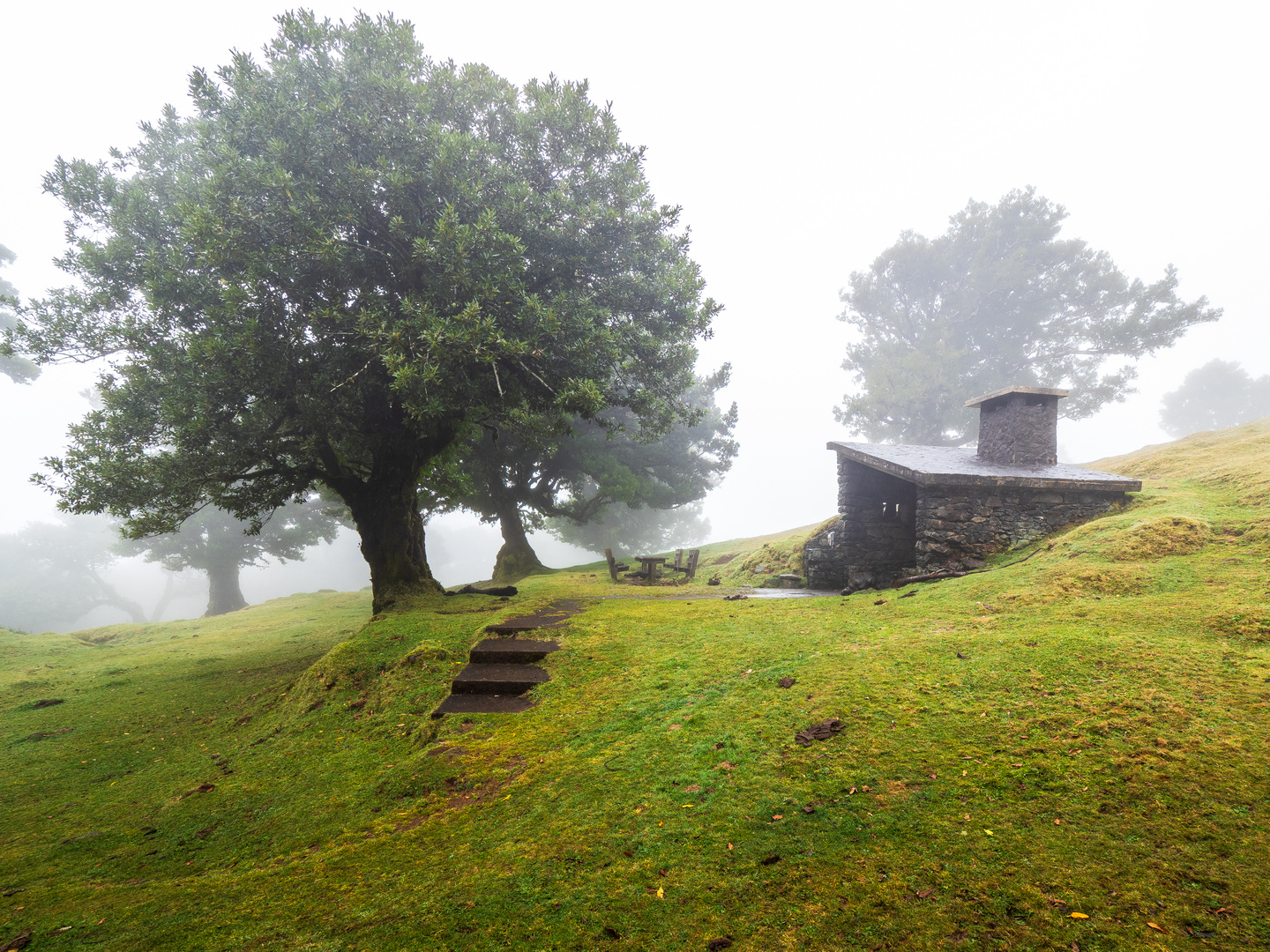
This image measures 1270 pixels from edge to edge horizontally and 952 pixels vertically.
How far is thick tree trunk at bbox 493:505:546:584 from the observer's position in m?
23.1

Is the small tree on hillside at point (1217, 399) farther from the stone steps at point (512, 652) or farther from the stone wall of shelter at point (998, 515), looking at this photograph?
the stone steps at point (512, 652)

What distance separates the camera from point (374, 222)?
1048 cm

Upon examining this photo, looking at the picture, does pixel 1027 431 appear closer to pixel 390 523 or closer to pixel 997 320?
pixel 390 523

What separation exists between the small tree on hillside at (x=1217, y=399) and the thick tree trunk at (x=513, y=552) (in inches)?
2668

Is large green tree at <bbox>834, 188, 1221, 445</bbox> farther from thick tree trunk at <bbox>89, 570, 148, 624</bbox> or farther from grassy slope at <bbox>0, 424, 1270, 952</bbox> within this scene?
thick tree trunk at <bbox>89, 570, 148, 624</bbox>

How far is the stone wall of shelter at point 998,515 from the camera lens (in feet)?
Answer: 35.1

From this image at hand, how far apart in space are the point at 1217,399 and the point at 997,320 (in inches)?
1484

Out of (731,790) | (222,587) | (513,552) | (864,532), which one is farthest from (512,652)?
(222,587)

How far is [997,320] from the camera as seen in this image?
37.0 metres

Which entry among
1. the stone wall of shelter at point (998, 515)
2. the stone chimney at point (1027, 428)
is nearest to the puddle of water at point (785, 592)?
the stone wall of shelter at point (998, 515)

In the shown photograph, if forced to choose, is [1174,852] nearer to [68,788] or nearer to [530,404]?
[68,788]

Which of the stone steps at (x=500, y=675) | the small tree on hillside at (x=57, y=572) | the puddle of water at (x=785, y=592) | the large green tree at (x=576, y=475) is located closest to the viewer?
the stone steps at (x=500, y=675)

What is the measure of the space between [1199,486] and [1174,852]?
41.7 feet

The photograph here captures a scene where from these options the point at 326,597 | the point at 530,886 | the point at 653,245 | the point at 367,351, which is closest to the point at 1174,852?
the point at 530,886
